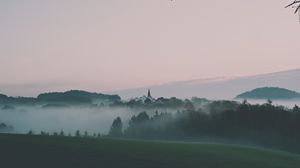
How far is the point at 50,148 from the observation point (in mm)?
58688

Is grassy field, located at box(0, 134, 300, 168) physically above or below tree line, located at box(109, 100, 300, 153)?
below

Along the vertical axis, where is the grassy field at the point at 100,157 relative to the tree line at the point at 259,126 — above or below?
below

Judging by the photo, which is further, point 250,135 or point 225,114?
point 225,114

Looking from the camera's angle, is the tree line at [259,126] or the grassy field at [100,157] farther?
the tree line at [259,126]

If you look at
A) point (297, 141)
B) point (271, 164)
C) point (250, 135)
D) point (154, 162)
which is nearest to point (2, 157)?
point (154, 162)

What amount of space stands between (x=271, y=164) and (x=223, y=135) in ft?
404

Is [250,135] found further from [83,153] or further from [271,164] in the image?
[83,153]

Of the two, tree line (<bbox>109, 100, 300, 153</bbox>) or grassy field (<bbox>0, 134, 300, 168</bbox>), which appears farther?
tree line (<bbox>109, 100, 300, 153</bbox>)

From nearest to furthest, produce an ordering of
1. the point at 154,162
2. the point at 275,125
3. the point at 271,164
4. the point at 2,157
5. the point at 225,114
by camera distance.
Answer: the point at 2,157
the point at 154,162
the point at 271,164
the point at 275,125
the point at 225,114

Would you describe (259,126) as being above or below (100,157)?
above

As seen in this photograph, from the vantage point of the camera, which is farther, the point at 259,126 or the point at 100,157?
the point at 259,126

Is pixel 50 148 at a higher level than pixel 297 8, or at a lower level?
lower

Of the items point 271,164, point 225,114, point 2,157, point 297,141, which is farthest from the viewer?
point 225,114

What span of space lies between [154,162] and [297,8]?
36762 mm
